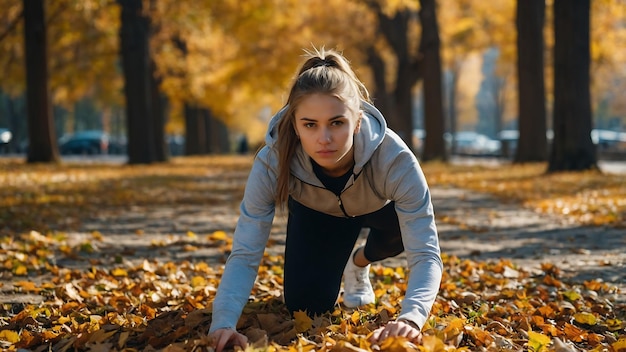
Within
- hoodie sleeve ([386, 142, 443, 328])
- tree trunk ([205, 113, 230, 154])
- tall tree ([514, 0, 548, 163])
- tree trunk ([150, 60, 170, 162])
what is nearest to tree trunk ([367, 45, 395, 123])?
tree trunk ([150, 60, 170, 162])

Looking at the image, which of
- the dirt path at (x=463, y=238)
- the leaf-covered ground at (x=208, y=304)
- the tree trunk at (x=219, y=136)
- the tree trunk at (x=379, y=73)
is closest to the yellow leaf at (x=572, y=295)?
the leaf-covered ground at (x=208, y=304)

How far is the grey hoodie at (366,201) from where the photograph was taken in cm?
354

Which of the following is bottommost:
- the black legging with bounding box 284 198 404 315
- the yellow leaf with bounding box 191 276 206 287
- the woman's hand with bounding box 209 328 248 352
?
the yellow leaf with bounding box 191 276 206 287

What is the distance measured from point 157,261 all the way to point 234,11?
25.3m

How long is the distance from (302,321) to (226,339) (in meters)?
0.72

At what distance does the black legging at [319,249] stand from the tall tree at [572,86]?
44.7 feet

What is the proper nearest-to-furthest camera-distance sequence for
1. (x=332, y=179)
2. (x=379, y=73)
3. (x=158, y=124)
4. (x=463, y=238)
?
1. (x=332, y=179)
2. (x=463, y=238)
3. (x=158, y=124)
4. (x=379, y=73)

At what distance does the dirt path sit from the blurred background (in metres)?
8.16

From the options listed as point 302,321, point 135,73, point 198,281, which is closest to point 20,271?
point 198,281

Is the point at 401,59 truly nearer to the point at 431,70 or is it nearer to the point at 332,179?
the point at 431,70

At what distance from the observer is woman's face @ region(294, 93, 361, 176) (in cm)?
357

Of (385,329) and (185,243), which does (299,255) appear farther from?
(185,243)

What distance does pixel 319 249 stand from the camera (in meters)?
4.40

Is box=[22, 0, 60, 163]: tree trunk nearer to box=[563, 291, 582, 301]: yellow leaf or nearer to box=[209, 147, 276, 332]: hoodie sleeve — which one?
box=[563, 291, 582, 301]: yellow leaf
